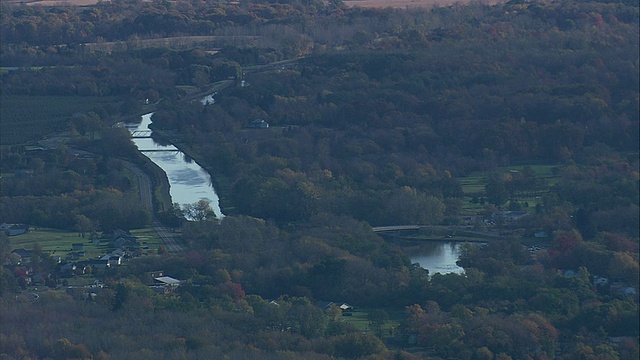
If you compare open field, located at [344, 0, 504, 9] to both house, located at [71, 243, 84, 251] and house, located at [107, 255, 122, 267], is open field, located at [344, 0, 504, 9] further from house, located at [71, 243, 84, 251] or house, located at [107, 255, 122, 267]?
house, located at [107, 255, 122, 267]

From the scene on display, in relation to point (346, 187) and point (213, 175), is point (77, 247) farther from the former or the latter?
point (213, 175)

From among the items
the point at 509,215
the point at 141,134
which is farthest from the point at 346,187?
the point at 141,134

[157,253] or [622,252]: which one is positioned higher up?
[622,252]

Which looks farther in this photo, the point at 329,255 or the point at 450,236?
the point at 450,236

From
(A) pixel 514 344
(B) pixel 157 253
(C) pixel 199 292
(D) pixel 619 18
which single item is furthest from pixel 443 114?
(A) pixel 514 344

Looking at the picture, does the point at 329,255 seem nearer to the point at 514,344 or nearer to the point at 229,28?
the point at 514,344

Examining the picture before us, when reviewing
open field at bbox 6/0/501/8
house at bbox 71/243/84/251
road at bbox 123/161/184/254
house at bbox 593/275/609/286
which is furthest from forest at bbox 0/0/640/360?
open field at bbox 6/0/501/8
